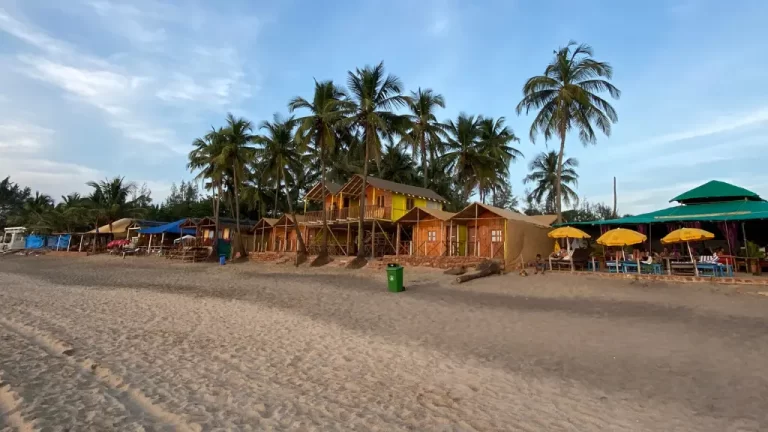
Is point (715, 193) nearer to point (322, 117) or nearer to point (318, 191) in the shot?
point (322, 117)

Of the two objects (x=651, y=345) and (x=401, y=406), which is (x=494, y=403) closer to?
(x=401, y=406)

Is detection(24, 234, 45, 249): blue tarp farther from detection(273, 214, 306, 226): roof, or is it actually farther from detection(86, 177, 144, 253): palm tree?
detection(273, 214, 306, 226): roof

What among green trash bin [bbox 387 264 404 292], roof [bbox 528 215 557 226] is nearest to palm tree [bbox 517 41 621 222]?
roof [bbox 528 215 557 226]

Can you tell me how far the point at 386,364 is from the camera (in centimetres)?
571

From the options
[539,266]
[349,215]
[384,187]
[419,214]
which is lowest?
[539,266]

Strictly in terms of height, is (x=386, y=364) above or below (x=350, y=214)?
below

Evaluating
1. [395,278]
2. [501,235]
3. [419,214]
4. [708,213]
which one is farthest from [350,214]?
[708,213]

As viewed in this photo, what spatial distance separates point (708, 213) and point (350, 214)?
19.6 m

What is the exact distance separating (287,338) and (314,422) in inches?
139

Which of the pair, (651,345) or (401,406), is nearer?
(401,406)

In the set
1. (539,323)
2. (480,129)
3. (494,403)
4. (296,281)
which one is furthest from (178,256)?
(494,403)

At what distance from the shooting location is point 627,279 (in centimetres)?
1438

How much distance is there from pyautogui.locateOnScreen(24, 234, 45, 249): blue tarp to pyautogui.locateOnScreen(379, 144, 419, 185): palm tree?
42026 millimetres

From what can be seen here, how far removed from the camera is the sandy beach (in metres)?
3.84
